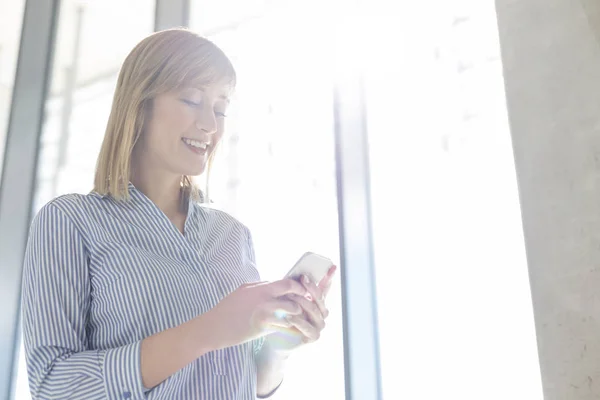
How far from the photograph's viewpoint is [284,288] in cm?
65

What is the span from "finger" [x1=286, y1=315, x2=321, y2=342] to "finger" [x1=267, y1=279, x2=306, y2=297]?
4 cm

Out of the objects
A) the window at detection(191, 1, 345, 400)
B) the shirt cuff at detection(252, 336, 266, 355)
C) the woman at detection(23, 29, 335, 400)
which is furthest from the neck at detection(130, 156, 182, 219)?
the window at detection(191, 1, 345, 400)

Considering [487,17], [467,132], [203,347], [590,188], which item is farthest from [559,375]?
[487,17]

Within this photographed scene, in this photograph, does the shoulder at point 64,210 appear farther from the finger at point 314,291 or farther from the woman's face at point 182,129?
the finger at point 314,291

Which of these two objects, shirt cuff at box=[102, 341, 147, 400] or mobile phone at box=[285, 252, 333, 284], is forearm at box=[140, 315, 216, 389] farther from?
mobile phone at box=[285, 252, 333, 284]

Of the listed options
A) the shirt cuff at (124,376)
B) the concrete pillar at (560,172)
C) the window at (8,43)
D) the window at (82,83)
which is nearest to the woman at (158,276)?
the shirt cuff at (124,376)

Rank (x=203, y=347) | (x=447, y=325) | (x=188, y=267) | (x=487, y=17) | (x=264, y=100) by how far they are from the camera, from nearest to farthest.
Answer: (x=203, y=347)
(x=188, y=267)
(x=447, y=325)
(x=487, y=17)
(x=264, y=100)

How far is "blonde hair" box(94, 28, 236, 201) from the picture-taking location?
2.73 ft

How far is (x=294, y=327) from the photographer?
70cm

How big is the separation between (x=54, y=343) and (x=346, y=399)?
33.5 inches

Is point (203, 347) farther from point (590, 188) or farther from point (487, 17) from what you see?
point (487, 17)

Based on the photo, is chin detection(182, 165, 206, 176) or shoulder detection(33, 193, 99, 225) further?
chin detection(182, 165, 206, 176)

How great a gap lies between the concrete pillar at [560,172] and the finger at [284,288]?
0.44m

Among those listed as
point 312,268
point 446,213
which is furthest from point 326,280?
point 446,213
